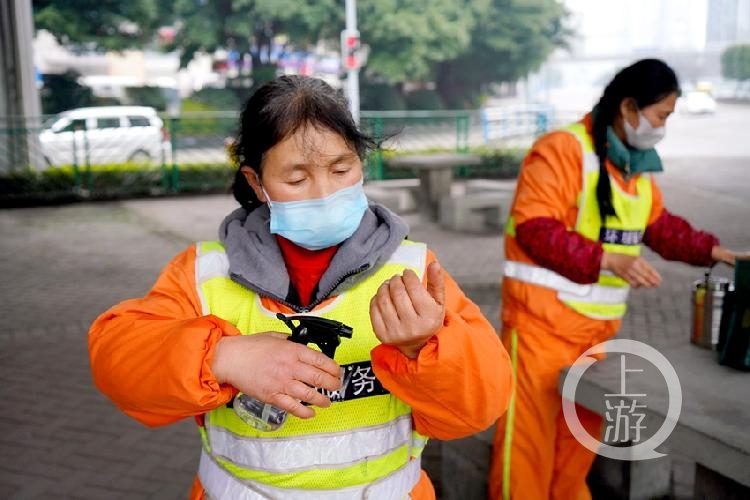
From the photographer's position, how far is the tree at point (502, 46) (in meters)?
32.0

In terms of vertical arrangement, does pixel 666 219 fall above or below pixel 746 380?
above

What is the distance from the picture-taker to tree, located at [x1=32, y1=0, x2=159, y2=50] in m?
26.6

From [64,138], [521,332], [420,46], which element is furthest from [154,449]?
[420,46]

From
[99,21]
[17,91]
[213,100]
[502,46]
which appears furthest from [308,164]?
[502,46]

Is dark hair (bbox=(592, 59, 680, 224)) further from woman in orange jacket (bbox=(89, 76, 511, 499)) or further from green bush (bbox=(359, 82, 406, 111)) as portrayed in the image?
green bush (bbox=(359, 82, 406, 111))

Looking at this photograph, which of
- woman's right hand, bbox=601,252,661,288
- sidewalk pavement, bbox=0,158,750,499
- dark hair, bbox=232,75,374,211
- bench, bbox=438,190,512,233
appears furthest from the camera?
bench, bbox=438,190,512,233

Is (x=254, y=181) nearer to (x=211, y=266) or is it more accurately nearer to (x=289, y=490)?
(x=211, y=266)

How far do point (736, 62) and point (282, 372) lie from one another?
169ft

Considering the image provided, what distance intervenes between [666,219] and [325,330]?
2.13m

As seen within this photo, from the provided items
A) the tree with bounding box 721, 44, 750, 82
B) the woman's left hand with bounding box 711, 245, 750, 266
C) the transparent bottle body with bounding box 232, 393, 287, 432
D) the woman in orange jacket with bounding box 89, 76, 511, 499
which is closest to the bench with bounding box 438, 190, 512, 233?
the woman's left hand with bounding box 711, 245, 750, 266

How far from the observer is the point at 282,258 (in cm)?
169

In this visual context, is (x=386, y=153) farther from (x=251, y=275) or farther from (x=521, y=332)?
(x=521, y=332)

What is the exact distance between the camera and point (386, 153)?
201 centimetres

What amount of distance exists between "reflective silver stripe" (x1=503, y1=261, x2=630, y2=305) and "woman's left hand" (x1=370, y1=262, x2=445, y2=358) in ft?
5.32
